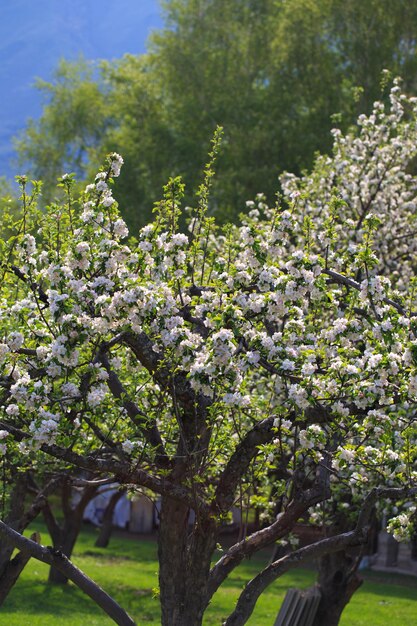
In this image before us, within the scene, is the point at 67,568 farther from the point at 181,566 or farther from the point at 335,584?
the point at 335,584

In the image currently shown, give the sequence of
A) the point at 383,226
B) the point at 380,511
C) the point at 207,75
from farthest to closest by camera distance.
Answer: the point at 207,75 → the point at 383,226 → the point at 380,511

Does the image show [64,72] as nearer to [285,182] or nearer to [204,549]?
[285,182]

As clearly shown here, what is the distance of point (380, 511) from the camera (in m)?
13.6

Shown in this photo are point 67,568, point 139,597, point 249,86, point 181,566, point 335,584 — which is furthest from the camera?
point 249,86

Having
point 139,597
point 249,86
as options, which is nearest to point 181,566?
point 139,597

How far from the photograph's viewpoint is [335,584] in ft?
47.0

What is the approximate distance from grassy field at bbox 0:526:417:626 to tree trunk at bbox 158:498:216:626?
5557mm

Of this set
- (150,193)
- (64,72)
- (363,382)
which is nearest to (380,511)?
(363,382)

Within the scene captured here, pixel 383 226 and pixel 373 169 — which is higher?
pixel 373 169

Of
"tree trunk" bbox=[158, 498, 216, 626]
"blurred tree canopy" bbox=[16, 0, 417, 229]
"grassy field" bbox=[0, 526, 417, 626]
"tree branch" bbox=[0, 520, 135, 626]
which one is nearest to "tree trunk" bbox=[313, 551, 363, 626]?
"grassy field" bbox=[0, 526, 417, 626]

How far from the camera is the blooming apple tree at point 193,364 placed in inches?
302

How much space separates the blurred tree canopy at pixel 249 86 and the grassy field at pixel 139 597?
38.6ft

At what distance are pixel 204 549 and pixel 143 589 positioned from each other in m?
13.3

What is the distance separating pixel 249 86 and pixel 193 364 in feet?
96.4
